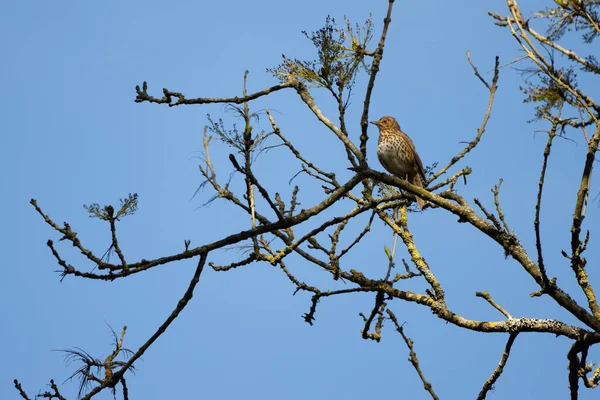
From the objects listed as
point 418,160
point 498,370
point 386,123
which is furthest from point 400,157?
point 498,370

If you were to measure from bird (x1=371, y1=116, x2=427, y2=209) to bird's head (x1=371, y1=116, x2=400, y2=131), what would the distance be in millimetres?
343

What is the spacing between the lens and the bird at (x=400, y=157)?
352 inches

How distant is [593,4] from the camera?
24.2 ft

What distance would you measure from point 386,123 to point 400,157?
1.11 metres

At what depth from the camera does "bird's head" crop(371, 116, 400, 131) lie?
9836mm

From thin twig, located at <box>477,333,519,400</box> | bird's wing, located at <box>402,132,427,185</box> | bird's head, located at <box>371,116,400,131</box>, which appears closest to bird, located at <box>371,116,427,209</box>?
bird's wing, located at <box>402,132,427,185</box>

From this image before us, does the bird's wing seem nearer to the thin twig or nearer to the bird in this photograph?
the bird

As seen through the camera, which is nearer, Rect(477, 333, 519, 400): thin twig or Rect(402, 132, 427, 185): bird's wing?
Rect(477, 333, 519, 400): thin twig

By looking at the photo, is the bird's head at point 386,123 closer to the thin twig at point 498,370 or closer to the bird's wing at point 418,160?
the bird's wing at point 418,160

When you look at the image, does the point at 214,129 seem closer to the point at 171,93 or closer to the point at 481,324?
the point at 171,93

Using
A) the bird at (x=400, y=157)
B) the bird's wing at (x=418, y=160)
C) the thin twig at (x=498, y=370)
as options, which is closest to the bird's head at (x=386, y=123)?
→ the bird at (x=400, y=157)

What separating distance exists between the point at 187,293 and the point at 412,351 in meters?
1.88

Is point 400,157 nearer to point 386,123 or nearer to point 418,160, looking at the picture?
point 418,160

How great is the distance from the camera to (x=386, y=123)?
9930 mm
